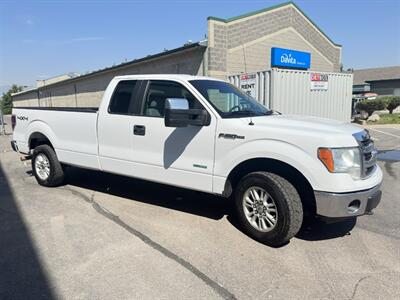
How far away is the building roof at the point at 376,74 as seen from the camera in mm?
54438

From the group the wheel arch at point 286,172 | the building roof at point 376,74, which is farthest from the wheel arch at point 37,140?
the building roof at point 376,74

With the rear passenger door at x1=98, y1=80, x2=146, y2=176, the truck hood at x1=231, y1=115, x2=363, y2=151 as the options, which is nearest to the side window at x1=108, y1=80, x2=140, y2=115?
the rear passenger door at x1=98, y1=80, x2=146, y2=176

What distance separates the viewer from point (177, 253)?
3924mm

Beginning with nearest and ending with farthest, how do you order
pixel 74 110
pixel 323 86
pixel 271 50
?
1. pixel 74 110
2. pixel 323 86
3. pixel 271 50

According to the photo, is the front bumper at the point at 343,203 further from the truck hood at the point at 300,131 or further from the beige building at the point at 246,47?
the beige building at the point at 246,47

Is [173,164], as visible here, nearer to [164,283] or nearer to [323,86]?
[164,283]

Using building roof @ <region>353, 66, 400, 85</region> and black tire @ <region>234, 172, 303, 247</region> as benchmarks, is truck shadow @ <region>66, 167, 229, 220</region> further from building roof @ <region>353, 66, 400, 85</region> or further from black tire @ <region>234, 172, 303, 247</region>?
building roof @ <region>353, 66, 400, 85</region>

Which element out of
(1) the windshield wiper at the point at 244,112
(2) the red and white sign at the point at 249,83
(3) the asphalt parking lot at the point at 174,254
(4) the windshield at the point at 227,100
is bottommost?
(3) the asphalt parking lot at the point at 174,254

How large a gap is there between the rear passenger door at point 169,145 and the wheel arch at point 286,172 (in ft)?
1.41

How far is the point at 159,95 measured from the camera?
5168mm

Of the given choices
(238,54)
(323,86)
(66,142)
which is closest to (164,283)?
(66,142)

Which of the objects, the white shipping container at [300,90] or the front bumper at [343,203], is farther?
the white shipping container at [300,90]

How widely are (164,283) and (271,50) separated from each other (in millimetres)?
14128

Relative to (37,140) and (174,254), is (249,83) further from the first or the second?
(174,254)
